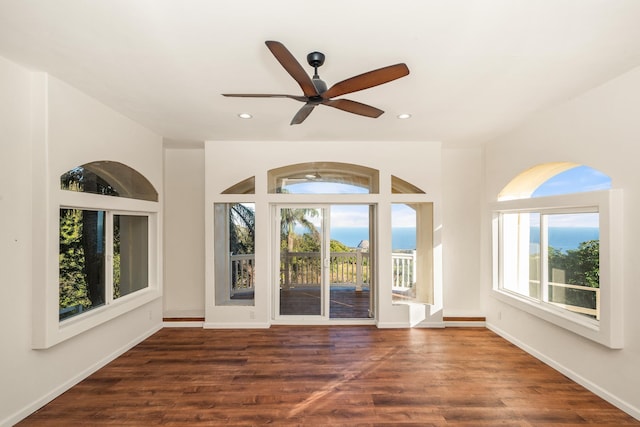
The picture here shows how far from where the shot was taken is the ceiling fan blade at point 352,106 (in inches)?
90.7

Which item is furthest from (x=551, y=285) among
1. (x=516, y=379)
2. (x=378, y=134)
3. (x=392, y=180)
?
(x=378, y=134)

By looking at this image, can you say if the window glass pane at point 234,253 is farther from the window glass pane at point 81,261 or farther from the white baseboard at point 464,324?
the white baseboard at point 464,324

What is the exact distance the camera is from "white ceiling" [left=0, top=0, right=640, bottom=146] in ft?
5.56

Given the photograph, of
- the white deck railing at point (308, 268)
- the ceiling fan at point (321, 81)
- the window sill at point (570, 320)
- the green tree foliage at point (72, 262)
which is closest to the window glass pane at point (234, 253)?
the white deck railing at point (308, 268)

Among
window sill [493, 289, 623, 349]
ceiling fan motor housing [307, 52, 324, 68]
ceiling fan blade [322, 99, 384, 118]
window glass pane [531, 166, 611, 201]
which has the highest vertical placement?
ceiling fan motor housing [307, 52, 324, 68]

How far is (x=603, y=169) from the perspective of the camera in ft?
8.66

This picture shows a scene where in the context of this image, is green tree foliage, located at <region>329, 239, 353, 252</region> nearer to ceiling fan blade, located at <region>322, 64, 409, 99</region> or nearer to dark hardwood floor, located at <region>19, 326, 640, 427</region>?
dark hardwood floor, located at <region>19, 326, 640, 427</region>

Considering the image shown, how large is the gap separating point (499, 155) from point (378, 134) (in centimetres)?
171

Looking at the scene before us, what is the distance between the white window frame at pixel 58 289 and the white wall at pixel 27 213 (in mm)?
49

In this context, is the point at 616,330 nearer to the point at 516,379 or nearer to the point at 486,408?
the point at 516,379

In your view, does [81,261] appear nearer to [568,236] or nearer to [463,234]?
[463,234]

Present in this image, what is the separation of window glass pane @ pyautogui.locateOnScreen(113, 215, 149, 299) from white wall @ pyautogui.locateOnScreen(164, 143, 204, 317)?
0.61 m

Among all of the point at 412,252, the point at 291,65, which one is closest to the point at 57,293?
the point at 291,65

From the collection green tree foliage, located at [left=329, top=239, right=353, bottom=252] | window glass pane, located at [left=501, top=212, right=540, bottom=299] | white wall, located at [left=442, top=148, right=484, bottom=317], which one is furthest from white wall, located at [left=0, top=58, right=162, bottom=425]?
window glass pane, located at [left=501, top=212, right=540, bottom=299]
